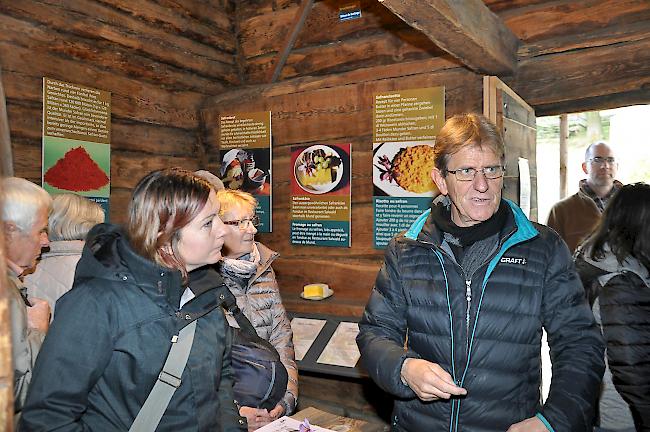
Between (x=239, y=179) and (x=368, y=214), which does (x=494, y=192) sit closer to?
(x=368, y=214)

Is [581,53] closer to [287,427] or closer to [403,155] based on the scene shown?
[403,155]

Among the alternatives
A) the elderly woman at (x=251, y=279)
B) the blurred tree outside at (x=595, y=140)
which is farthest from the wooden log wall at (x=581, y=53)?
the blurred tree outside at (x=595, y=140)

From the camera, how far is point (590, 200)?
197 inches

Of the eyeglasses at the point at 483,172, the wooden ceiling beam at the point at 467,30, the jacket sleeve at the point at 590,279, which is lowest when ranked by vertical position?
the jacket sleeve at the point at 590,279

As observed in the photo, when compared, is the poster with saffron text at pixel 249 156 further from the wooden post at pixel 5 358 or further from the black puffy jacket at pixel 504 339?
the wooden post at pixel 5 358

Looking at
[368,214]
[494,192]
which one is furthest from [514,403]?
[368,214]

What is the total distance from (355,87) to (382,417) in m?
2.51

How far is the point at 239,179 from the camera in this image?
4.83 m

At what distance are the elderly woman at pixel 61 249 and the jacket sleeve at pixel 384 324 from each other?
4.47 ft

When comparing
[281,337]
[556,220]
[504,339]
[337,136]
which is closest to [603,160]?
[556,220]

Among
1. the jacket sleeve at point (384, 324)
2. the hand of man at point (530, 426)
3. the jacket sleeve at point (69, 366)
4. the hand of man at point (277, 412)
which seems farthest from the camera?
the hand of man at point (277, 412)

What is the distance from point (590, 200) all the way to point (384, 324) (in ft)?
12.0

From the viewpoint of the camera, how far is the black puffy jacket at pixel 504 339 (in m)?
1.84

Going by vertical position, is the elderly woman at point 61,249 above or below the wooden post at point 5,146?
below
